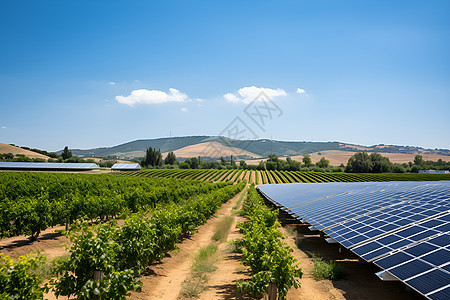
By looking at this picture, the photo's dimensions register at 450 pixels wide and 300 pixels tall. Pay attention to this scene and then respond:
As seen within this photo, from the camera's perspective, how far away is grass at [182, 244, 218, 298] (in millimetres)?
8430

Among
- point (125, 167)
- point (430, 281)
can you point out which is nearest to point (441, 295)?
point (430, 281)

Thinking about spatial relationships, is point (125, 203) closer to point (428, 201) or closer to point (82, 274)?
point (82, 274)

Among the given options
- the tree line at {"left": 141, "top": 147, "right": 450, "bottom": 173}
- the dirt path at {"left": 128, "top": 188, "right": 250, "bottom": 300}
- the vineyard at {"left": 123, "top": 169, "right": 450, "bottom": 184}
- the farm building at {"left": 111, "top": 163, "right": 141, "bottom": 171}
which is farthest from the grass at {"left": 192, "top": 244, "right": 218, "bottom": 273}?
the tree line at {"left": 141, "top": 147, "right": 450, "bottom": 173}

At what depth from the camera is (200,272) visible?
Answer: 33.7 feet

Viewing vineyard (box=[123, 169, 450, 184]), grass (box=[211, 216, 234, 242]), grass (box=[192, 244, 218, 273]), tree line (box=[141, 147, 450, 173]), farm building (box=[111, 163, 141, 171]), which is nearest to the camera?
grass (box=[192, 244, 218, 273])

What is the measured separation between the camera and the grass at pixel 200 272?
8430mm

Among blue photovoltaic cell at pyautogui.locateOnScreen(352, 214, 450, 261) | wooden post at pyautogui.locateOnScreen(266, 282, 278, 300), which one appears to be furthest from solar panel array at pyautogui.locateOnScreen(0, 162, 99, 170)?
blue photovoltaic cell at pyautogui.locateOnScreen(352, 214, 450, 261)

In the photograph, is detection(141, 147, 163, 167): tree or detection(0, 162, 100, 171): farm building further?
detection(141, 147, 163, 167): tree

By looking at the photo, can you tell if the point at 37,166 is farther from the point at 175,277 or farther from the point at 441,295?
the point at 441,295

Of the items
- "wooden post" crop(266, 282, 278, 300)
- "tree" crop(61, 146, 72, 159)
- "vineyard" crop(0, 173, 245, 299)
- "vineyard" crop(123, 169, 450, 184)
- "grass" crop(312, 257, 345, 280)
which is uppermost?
"tree" crop(61, 146, 72, 159)

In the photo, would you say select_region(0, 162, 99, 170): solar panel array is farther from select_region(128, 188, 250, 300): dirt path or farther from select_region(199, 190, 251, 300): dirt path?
select_region(199, 190, 251, 300): dirt path

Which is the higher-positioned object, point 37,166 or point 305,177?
point 37,166

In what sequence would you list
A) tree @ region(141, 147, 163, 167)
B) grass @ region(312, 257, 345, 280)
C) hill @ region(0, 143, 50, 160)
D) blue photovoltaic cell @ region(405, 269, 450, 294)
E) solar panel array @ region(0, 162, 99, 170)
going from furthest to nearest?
hill @ region(0, 143, 50, 160) → tree @ region(141, 147, 163, 167) → solar panel array @ region(0, 162, 99, 170) → grass @ region(312, 257, 345, 280) → blue photovoltaic cell @ region(405, 269, 450, 294)

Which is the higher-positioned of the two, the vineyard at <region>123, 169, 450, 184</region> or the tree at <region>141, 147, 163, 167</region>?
the tree at <region>141, 147, 163, 167</region>
